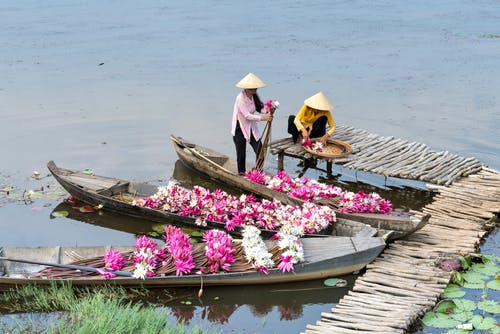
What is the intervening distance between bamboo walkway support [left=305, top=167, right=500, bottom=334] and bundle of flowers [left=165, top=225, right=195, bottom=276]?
1.38 metres

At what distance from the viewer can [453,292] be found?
671 centimetres

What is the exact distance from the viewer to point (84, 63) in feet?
58.0

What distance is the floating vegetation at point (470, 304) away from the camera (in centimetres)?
615

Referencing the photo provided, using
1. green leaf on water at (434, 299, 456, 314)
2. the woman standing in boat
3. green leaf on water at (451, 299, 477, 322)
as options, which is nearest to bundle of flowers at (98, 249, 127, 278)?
the woman standing in boat

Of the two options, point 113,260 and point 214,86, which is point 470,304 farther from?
point 214,86

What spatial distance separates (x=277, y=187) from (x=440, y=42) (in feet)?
39.5

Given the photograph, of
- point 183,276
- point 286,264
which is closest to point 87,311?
point 183,276

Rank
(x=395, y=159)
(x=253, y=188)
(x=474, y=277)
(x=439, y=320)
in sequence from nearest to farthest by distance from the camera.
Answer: (x=439, y=320) < (x=474, y=277) < (x=253, y=188) < (x=395, y=159)

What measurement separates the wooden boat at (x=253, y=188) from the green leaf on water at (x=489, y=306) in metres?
1.08

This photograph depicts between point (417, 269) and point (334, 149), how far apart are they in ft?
9.87

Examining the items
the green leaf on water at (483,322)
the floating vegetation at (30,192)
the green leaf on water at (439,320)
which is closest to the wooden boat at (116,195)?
the floating vegetation at (30,192)

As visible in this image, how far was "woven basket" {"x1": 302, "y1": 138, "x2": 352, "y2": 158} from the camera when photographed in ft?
30.3

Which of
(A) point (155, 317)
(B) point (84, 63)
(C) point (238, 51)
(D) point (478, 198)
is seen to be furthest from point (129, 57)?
(A) point (155, 317)

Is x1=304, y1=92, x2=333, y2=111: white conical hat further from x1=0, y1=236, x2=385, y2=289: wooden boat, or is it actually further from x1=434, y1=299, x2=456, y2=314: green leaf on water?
x1=434, y1=299, x2=456, y2=314: green leaf on water
